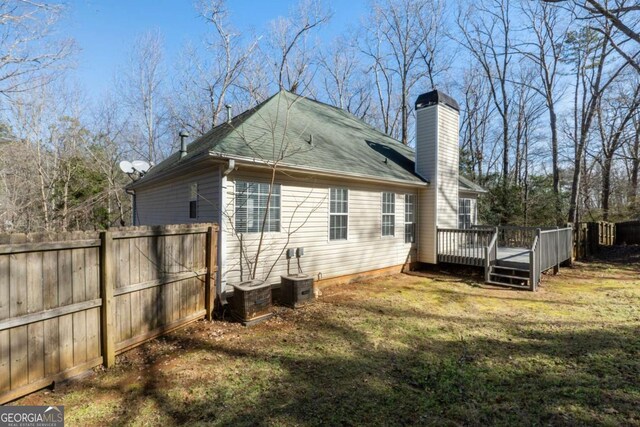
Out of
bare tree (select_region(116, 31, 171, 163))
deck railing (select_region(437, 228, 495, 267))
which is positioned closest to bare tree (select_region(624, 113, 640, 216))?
deck railing (select_region(437, 228, 495, 267))

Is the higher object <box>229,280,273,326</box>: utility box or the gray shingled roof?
the gray shingled roof

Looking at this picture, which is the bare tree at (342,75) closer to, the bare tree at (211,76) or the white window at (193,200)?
the bare tree at (211,76)

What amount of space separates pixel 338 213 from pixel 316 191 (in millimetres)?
932

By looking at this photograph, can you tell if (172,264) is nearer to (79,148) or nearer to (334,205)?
(334,205)

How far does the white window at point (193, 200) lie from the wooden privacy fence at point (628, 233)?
20.6m

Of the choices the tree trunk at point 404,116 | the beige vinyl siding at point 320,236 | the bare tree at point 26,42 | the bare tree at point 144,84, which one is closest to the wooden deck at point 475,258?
the beige vinyl siding at point 320,236

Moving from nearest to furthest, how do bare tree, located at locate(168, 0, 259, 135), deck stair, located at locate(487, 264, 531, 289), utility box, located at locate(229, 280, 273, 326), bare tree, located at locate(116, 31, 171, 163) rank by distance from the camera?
utility box, located at locate(229, 280, 273, 326), deck stair, located at locate(487, 264, 531, 289), bare tree, located at locate(168, 0, 259, 135), bare tree, located at locate(116, 31, 171, 163)

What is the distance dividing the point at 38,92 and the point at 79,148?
3.43m

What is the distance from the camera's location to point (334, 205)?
770cm

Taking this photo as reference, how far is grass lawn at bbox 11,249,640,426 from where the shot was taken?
2887mm

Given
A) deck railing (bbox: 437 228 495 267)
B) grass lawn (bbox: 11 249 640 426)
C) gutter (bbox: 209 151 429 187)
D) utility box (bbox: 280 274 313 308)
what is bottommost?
grass lawn (bbox: 11 249 640 426)

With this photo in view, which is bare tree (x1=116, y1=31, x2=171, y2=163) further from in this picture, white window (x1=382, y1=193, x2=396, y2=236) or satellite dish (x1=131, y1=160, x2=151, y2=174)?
white window (x1=382, y1=193, x2=396, y2=236)

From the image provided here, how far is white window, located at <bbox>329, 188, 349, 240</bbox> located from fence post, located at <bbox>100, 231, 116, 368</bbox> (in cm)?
488

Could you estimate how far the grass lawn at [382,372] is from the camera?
289cm
